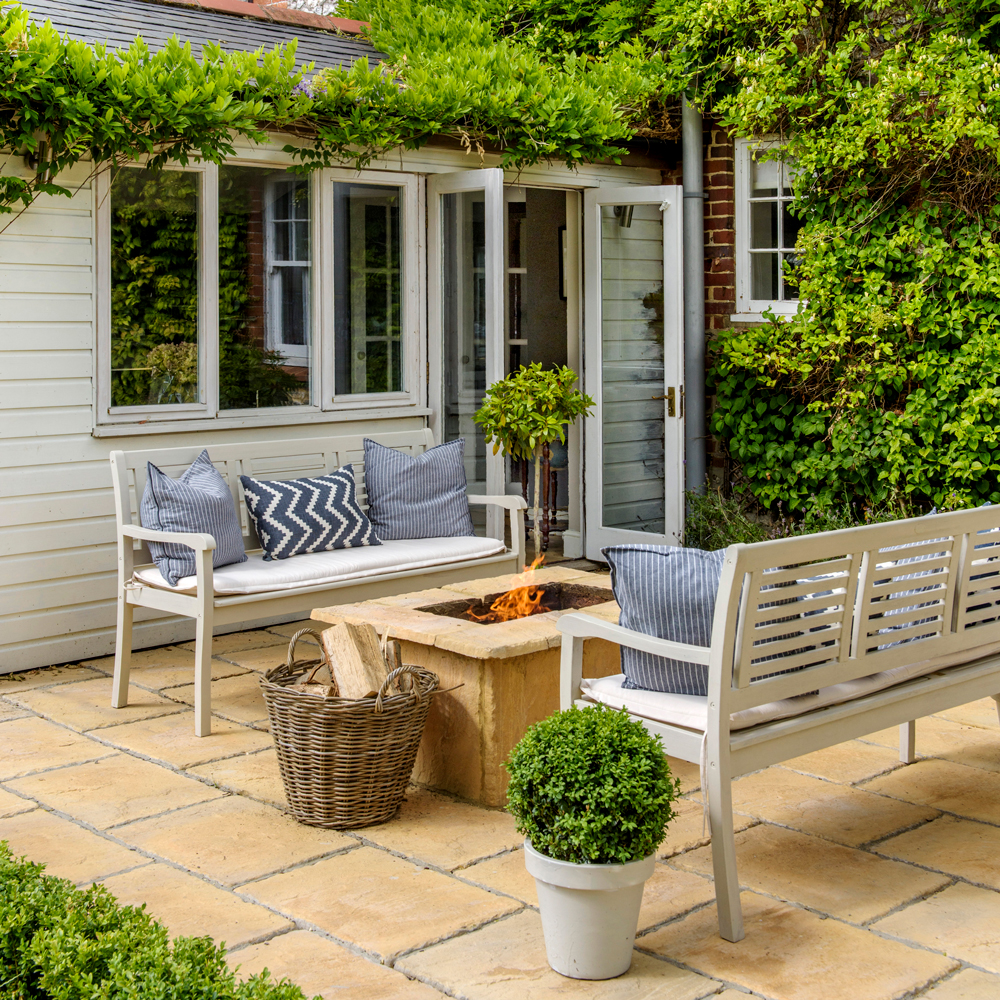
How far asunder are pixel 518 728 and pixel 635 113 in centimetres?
459

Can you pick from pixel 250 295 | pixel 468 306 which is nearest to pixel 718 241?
pixel 468 306

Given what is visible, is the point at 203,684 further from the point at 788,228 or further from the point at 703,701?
the point at 788,228

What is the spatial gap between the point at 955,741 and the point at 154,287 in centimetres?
405

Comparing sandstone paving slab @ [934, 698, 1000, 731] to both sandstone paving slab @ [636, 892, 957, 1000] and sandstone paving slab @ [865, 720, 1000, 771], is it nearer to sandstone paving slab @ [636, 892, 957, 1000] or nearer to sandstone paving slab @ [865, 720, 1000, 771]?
sandstone paving slab @ [865, 720, 1000, 771]

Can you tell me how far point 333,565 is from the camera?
17.3 feet

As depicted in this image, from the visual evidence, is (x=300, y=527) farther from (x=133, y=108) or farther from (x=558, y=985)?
(x=558, y=985)

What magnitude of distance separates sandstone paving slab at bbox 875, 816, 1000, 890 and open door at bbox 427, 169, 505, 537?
3462mm

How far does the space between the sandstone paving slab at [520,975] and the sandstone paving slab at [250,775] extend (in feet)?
3.92

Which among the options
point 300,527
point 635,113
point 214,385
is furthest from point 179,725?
point 635,113

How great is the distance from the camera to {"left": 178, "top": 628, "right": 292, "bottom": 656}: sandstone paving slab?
5.96 meters

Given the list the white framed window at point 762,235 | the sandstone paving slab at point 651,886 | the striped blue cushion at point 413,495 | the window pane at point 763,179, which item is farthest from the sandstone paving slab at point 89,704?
the window pane at point 763,179

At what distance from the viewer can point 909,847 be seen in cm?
356

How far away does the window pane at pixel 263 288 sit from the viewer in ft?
20.2

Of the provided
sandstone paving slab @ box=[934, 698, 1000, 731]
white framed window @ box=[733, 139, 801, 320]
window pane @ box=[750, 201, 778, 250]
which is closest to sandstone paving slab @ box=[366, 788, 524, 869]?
sandstone paving slab @ box=[934, 698, 1000, 731]
